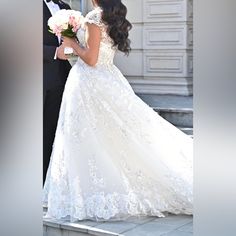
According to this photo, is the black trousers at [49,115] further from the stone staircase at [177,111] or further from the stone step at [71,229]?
the stone staircase at [177,111]

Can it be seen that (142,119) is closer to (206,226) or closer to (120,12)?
(120,12)

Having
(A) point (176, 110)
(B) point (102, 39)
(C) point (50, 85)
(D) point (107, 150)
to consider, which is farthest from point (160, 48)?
(D) point (107, 150)

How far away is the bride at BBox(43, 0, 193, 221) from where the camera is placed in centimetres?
452

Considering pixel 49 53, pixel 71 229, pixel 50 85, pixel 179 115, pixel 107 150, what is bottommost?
pixel 71 229

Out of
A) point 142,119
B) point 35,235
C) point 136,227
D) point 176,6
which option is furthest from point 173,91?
point 35,235

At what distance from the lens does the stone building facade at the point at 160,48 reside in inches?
292

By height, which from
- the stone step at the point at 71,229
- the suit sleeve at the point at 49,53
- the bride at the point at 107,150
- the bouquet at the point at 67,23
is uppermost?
the bouquet at the point at 67,23

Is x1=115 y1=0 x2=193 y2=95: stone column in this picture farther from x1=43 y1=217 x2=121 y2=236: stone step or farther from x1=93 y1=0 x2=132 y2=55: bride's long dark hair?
x1=43 y1=217 x2=121 y2=236: stone step

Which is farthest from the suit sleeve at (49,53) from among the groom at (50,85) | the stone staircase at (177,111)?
the stone staircase at (177,111)

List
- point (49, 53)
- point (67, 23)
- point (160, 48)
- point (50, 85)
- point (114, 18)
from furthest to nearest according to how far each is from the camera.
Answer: point (160, 48) → point (50, 85) → point (49, 53) → point (67, 23) → point (114, 18)

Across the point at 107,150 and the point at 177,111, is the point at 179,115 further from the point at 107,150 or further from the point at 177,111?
the point at 107,150

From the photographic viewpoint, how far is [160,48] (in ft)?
25.1

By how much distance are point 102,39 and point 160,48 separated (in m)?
3.02

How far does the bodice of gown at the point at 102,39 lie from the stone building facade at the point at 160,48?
105 inches
